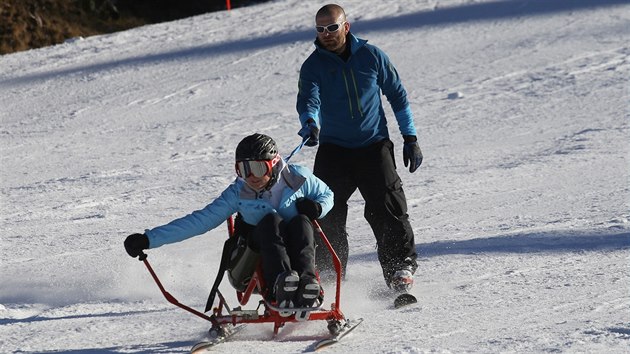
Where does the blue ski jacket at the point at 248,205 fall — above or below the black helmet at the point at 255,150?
below

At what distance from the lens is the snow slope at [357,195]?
20.1ft

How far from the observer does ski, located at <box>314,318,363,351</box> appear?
18.3 feet

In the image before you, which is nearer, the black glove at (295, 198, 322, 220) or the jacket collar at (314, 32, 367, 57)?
the black glove at (295, 198, 322, 220)

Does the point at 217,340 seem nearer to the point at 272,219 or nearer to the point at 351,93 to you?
the point at 272,219

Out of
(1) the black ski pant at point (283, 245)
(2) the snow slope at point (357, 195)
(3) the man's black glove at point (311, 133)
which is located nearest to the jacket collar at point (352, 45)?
(3) the man's black glove at point (311, 133)

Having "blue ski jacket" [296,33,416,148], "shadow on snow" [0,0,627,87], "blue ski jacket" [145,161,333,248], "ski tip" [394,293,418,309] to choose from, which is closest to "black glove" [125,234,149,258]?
"blue ski jacket" [145,161,333,248]

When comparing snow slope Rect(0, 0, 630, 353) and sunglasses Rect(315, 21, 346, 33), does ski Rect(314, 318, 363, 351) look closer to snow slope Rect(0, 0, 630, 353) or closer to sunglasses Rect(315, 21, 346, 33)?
snow slope Rect(0, 0, 630, 353)

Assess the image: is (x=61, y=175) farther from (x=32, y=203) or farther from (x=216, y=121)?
(x=216, y=121)

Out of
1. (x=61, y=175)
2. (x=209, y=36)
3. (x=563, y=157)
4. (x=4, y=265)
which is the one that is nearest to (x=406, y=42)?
(x=209, y=36)

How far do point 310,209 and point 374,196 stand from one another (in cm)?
104

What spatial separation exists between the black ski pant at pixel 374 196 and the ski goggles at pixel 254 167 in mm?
1086

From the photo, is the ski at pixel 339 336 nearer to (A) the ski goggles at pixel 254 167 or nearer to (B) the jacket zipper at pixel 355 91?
(A) the ski goggles at pixel 254 167

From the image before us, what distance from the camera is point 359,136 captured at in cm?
685

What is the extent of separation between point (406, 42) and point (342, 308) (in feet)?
30.4
